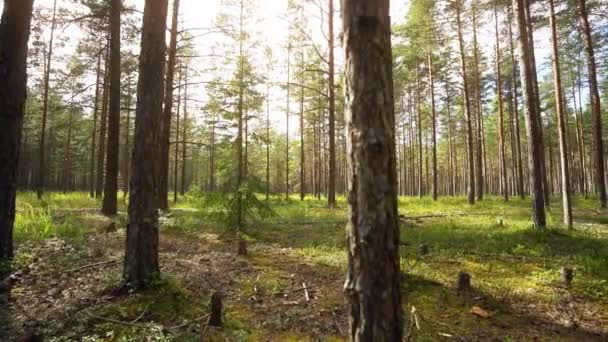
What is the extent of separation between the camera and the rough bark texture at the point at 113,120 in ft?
37.8

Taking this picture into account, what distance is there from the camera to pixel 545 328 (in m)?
4.45

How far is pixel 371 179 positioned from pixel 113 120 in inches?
456

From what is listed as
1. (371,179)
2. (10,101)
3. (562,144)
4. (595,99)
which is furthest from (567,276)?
(595,99)

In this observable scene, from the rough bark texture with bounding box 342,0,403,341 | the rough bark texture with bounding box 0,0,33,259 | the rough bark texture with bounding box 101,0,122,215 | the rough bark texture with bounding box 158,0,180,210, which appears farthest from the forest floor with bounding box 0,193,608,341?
the rough bark texture with bounding box 158,0,180,210

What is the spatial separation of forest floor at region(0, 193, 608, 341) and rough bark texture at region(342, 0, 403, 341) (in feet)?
5.78

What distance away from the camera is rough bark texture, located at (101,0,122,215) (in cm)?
1151

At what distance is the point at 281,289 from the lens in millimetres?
5496

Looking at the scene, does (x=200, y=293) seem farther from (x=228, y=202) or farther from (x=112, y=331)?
(x=228, y=202)

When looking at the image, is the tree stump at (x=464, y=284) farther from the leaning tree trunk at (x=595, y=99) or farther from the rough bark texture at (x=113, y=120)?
the leaning tree trunk at (x=595, y=99)

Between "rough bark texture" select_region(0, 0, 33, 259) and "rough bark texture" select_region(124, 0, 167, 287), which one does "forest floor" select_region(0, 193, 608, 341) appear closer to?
"rough bark texture" select_region(124, 0, 167, 287)

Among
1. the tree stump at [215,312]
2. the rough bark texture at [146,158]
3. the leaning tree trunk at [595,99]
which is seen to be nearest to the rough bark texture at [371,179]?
the tree stump at [215,312]

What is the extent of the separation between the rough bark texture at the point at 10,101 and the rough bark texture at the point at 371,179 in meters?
6.03

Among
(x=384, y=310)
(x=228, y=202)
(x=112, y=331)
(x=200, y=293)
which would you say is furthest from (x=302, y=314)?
(x=228, y=202)

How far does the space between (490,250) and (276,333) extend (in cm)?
634
